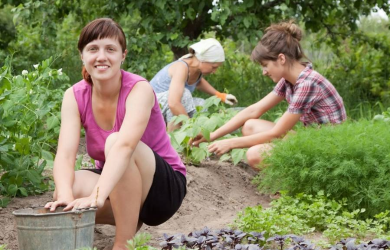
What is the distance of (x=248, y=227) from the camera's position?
323cm

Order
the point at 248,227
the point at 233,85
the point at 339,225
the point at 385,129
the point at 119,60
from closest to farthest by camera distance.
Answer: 1. the point at 119,60
2. the point at 248,227
3. the point at 339,225
4. the point at 385,129
5. the point at 233,85

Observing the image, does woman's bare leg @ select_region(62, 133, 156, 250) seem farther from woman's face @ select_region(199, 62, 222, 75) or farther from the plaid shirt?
woman's face @ select_region(199, 62, 222, 75)

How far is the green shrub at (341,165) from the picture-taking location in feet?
12.3

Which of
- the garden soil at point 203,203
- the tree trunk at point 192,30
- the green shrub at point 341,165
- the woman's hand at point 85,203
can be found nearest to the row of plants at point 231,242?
the woman's hand at point 85,203

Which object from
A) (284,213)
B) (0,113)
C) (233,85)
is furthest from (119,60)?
(233,85)

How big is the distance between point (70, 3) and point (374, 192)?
5594mm

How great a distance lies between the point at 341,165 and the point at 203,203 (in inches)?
40.8

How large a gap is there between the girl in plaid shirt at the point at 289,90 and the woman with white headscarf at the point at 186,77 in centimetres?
100

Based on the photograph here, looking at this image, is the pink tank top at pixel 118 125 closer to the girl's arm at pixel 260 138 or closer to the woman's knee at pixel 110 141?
the woman's knee at pixel 110 141

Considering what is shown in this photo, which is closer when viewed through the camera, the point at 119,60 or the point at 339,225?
the point at 119,60

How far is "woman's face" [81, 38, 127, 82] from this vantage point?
2939mm

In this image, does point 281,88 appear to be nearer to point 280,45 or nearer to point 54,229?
point 280,45

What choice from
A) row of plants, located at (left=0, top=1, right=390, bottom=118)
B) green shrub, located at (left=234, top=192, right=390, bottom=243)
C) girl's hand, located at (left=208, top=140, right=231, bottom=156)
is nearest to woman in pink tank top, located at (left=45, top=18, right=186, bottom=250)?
green shrub, located at (left=234, top=192, right=390, bottom=243)

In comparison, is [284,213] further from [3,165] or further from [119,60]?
[3,165]
